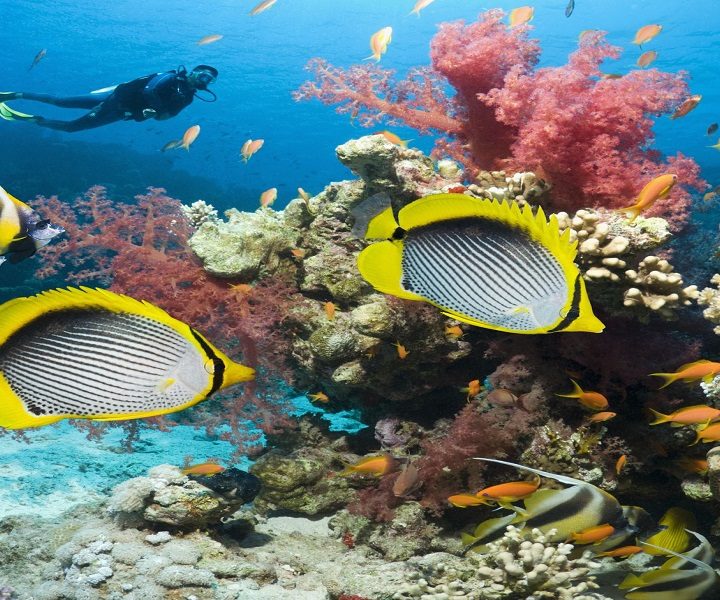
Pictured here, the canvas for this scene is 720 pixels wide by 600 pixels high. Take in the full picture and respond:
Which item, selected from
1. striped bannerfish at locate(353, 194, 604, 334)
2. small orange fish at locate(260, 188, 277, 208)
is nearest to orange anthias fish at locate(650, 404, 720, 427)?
striped bannerfish at locate(353, 194, 604, 334)

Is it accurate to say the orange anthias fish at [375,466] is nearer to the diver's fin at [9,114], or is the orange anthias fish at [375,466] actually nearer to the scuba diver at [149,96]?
the scuba diver at [149,96]

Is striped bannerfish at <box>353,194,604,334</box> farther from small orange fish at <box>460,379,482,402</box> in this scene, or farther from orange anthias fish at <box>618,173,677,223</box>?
small orange fish at <box>460,379,482,402</box>

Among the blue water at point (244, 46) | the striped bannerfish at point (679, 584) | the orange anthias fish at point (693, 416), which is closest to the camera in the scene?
the striped bannerfish at point (679, 584)

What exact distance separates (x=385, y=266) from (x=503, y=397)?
2.62 metres

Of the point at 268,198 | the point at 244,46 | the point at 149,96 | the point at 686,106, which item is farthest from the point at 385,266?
the point at 244,46

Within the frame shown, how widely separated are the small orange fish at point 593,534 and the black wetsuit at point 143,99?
7042mm

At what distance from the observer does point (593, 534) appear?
8.86ft

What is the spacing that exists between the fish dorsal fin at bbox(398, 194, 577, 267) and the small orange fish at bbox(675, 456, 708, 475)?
3.01 metres

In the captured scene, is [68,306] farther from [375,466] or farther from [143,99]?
[143,99]

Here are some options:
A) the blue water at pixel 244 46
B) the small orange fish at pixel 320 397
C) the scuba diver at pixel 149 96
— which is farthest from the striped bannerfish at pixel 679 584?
the blue water at pixel 244 46

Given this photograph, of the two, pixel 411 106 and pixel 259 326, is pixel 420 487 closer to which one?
pixel 259 326

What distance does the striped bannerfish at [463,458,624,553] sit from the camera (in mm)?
2695

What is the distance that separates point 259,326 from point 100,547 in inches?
85.2

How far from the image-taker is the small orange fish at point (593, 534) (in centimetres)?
269
